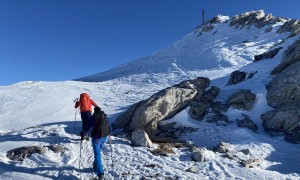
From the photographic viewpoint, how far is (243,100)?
19969mm

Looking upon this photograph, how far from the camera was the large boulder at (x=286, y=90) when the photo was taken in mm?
18641

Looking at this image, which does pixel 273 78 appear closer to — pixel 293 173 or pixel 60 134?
pixel 293 173

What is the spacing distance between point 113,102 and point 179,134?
10.8 metres

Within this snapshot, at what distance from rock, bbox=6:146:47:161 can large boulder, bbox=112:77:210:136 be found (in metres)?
6.49

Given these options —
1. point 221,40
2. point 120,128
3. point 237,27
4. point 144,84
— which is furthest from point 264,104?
point 237,27

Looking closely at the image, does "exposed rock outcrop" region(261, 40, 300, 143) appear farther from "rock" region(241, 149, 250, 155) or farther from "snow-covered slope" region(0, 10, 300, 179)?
"rock" region(241, 149, 250, 155)

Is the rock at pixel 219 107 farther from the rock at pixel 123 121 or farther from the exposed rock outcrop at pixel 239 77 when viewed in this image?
the exposed rock outcrop at pixel 239 77

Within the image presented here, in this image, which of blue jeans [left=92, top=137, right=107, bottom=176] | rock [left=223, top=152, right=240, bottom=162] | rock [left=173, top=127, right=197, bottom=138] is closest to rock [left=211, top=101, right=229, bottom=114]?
rock [left=173, top=127, right=197, bottom=138]

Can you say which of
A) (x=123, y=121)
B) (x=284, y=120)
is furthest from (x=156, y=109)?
(x=284, y=120)

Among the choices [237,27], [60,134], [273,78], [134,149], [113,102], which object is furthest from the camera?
[237,27]

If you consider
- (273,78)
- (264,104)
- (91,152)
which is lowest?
(91,152)

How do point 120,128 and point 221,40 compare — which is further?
point 221,40

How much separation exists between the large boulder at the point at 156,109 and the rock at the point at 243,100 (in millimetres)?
2310

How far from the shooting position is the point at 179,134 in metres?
17.7
